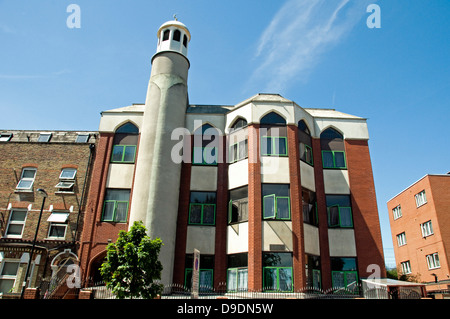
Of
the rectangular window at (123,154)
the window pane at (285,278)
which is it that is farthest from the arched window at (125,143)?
the window pane at (285,278)

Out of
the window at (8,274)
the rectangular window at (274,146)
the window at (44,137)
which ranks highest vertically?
the window at (44,137)

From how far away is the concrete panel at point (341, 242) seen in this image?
64.1ft

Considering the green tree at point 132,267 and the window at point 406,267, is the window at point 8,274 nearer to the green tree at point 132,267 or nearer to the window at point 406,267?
the green tree at point 132,267

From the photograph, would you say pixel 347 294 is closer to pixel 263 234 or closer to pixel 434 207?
pixel 263 234

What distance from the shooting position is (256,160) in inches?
769

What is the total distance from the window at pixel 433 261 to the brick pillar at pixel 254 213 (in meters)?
22.9

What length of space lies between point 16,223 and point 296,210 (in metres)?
17.0

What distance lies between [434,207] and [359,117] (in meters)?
15.5

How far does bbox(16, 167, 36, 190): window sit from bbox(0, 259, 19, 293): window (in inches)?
188

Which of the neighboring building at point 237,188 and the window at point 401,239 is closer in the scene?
the neighboring building at point 237,188

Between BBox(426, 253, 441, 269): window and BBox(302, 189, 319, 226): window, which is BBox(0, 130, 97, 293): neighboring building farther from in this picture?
BBox(426, 253, 441, 269): window

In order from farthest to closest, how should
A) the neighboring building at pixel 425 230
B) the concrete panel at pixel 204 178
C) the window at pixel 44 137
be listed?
the neighboring building at pixel 425 230 → the window at pixel 44 137 → the concrete panel at pixel 204 178

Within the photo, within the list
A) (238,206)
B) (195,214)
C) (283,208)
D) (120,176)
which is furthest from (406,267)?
(120,176)
